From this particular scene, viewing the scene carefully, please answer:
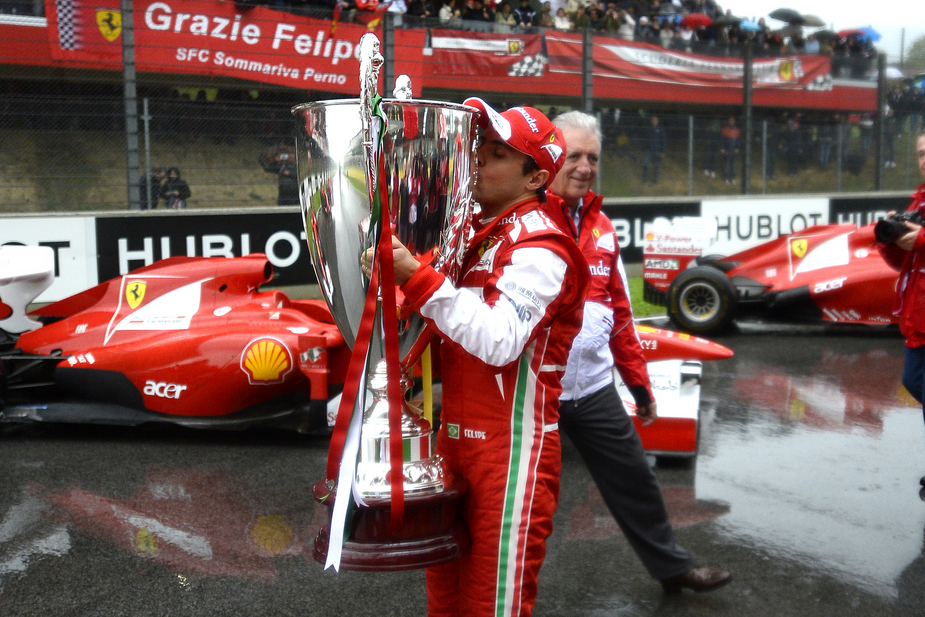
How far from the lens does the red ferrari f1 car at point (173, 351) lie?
190 inches

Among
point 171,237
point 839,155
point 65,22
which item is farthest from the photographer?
point 839,155

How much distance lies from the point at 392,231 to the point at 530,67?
10243 millimetres

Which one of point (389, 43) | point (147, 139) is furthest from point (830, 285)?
point (147, 139)

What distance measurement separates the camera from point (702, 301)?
27.6ft

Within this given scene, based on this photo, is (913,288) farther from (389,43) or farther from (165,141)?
(389,43)

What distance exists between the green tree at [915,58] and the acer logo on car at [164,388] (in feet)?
49.2

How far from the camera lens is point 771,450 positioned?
488cm

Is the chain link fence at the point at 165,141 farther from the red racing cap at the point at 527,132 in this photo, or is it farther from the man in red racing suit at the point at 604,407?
the red racing cap at the point at 527,132

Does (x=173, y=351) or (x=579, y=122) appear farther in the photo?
(x=173, y=351)

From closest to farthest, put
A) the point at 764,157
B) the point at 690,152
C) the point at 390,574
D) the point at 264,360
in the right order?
the point at 390,574
the point at 264,360
the point at 690,152
the point at 764,157

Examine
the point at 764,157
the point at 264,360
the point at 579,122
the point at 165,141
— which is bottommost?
the point at 264,360

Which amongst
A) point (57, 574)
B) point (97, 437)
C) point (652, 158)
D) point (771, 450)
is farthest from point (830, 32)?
point (57, 574)

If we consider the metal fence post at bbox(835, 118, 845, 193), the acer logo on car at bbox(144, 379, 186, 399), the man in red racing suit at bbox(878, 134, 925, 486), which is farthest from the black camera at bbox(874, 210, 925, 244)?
the metal fence post at bbox(835, 118, 845, 193)

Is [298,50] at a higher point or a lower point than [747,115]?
higher
